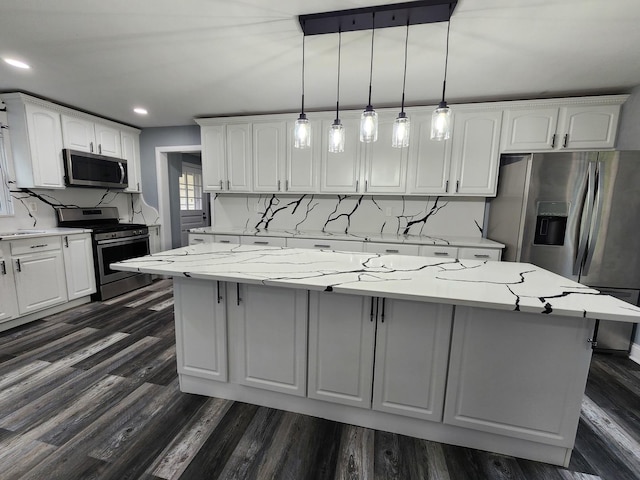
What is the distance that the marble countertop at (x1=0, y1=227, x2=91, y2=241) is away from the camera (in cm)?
265

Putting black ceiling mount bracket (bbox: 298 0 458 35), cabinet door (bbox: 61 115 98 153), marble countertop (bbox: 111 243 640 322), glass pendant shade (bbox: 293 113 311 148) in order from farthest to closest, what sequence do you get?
cabinet door (bbox: 61 115 98 153) < glass pendant shade (bbox: 293 113 311 148) < black ceiling mount bracket (bbox: 298 0 458 35) < marble countertop (bbox: 111 243 640 322)

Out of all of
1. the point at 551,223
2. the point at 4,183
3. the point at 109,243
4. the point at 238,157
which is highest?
the point at 238,157

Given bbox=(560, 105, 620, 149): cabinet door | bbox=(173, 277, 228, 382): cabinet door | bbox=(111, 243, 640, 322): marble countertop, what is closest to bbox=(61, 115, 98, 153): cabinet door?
bbox=(111, 243, 640, 322): marble countertop

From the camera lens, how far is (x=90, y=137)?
354 cm

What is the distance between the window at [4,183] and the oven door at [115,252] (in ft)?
2.87

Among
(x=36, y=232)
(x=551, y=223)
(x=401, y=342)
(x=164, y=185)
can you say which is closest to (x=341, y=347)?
(x=401, y=342)

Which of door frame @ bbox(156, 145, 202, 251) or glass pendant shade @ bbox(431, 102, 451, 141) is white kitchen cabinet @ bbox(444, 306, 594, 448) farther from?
door frame @ bbox(156, 145, 202, 251)

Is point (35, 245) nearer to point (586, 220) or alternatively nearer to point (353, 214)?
point (353, 214)

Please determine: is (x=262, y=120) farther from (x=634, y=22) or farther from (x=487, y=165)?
(x=634, y=22)

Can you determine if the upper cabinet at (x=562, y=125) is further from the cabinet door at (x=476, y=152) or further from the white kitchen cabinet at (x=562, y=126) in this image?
the cabinet door at (x=476, y=152)

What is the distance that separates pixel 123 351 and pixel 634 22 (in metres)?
4.16

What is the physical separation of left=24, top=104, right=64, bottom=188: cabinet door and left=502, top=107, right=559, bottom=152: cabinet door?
4.88 metres

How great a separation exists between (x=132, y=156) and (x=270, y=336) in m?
3.92

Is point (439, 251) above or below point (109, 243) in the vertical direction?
above
